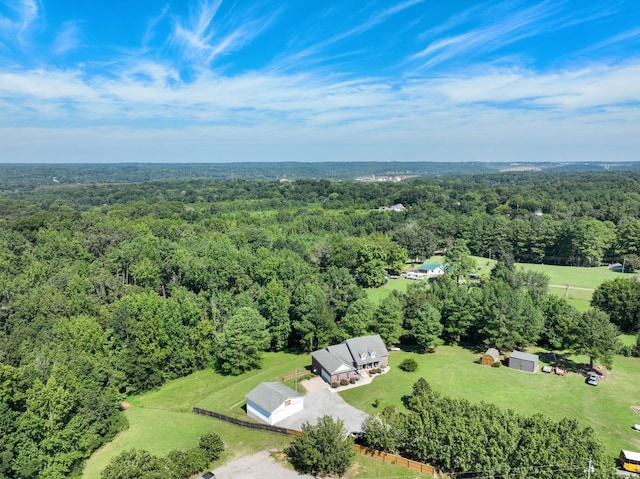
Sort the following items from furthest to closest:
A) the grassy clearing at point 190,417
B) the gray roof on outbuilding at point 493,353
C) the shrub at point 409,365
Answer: the gray roof on outbuilding at point 493,353
the shrub at point 409,365
the grassy clearing at point 190,417

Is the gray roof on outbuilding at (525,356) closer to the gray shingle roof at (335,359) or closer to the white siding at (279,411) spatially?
the gray shingle roof at (335,359)

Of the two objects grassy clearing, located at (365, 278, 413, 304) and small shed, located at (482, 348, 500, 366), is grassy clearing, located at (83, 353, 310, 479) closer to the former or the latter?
small shed, located at (482, 348, 500, 366)

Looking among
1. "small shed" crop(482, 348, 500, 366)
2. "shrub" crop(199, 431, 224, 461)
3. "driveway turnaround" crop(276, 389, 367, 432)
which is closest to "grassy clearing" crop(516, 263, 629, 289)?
"small shed" crop(482, 348, 500, 366)

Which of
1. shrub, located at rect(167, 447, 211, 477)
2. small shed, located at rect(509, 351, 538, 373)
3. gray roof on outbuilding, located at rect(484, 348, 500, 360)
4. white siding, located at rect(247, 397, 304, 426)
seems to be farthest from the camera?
gray roof on outbuilding, located at rect(484, 348, 500, 360)

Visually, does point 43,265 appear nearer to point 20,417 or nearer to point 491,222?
point 20,417

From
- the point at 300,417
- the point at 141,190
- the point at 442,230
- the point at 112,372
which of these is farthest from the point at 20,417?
the point at 141,190

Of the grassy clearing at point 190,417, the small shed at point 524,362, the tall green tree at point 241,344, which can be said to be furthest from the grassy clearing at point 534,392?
the tall green tree at point 241,344
